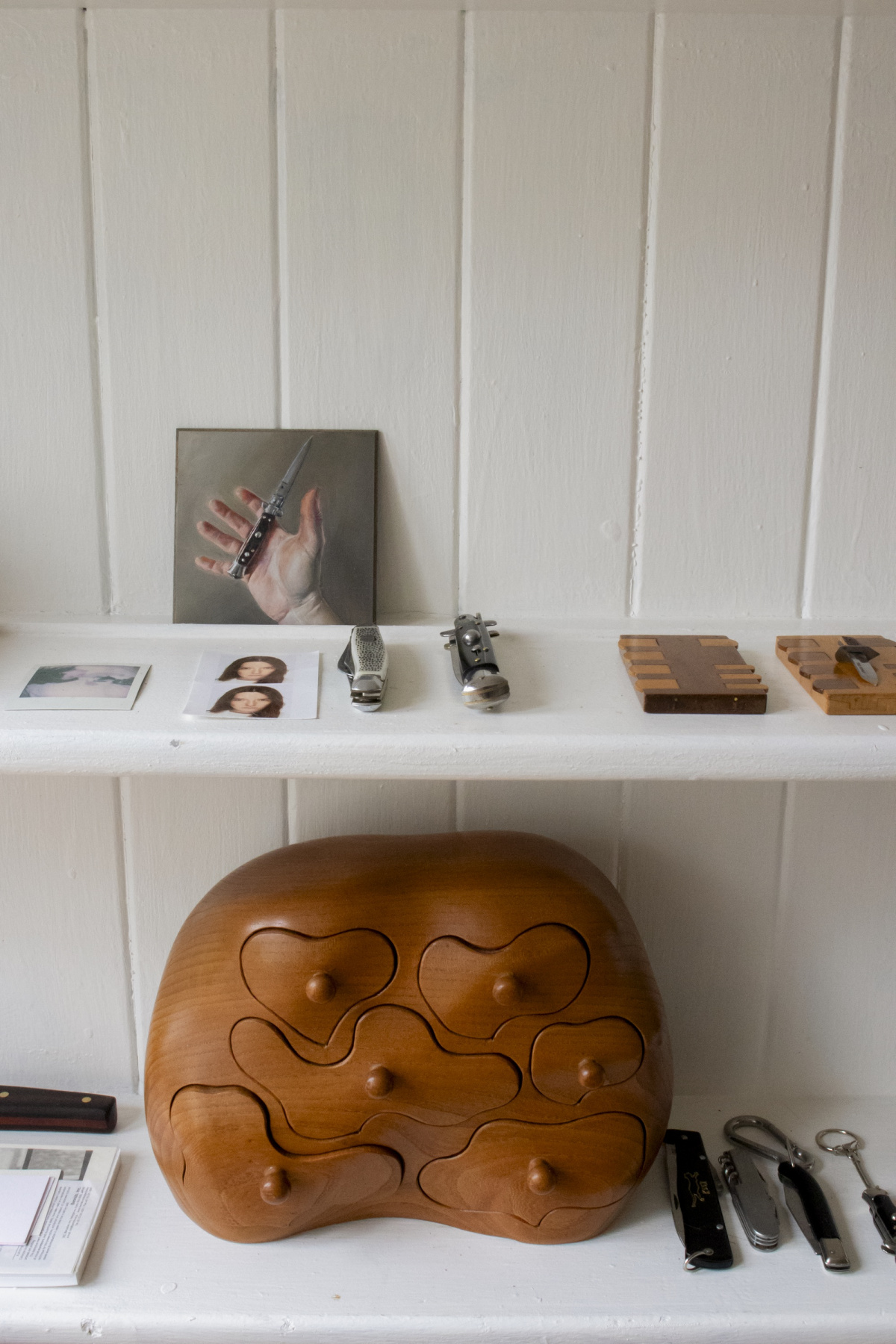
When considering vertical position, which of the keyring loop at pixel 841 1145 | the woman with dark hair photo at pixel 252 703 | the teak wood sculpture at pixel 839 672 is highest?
the teak wood sculpture at pixel 839 672

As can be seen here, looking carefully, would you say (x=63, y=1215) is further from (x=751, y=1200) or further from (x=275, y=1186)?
(x=751, y=1200)

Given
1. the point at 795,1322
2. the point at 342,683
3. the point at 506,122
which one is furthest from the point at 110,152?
the point at 795,1322

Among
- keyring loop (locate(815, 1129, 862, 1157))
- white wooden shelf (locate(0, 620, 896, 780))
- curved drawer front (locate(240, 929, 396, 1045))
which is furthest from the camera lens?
keyring loop (locate(815, 1129, 862, 1157))

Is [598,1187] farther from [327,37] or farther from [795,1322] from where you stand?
[327,37]

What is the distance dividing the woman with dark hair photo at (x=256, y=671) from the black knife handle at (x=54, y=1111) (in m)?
0.43

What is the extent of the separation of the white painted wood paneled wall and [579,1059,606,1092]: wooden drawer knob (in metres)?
0.21

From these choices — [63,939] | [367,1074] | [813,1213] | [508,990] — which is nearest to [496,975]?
[508,990]

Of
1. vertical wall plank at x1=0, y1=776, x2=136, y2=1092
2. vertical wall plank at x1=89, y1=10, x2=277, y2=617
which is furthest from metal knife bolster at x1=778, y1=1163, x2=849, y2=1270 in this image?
vertical wall plank at x1=89, y1=10, x2=277, y2=617

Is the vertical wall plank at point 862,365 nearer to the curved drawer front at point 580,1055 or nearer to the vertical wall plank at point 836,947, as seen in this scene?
the vertical wall plank at point 836,947

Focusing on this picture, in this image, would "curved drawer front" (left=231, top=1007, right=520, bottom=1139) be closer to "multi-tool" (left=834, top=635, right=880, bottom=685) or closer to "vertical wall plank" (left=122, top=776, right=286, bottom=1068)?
"vertical wall plank" (left=122, top=776, right=286, bottom=1068)

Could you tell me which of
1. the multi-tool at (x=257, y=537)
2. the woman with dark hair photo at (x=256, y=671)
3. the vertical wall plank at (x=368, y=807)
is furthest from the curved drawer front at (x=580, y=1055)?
the multi-tool at (x=257, y=537)

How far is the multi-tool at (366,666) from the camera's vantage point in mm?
697

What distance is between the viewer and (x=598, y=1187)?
2.56ft

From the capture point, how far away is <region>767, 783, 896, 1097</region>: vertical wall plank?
923 millimetres
